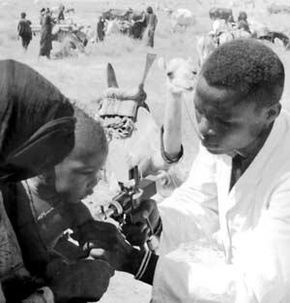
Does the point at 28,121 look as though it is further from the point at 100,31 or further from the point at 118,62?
the point at 100,31

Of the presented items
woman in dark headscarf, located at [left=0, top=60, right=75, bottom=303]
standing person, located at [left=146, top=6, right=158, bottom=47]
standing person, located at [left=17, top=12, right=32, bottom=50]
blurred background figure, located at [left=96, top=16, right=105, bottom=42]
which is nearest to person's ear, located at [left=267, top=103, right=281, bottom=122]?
woman in dark headscarf, located at [left=0, top=60, right=75, bottom=303]

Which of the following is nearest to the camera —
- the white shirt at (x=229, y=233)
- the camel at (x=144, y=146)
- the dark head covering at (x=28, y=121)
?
the dark head covering at (x=28, y=121)

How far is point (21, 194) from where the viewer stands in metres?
2.54

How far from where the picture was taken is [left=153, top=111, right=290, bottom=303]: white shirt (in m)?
2.29

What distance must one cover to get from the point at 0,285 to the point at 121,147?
112 inches

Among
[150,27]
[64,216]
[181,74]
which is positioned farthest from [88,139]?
[150,27]

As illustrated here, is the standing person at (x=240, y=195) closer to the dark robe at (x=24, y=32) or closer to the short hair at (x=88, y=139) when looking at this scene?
the short hair at (x=88, y=139)

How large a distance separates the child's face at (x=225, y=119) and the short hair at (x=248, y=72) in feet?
0.10

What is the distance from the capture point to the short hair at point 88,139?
2729 mm

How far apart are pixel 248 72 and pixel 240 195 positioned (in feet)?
1.49

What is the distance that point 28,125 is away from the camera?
2066mm

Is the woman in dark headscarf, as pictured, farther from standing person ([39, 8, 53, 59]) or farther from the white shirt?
standing person ([39, 8, 53, 59])

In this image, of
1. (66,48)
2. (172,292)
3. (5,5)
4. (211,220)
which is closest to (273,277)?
(172,292)

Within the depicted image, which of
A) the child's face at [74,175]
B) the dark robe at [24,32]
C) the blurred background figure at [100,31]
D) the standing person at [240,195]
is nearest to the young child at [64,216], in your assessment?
the child's face at [74,175]
